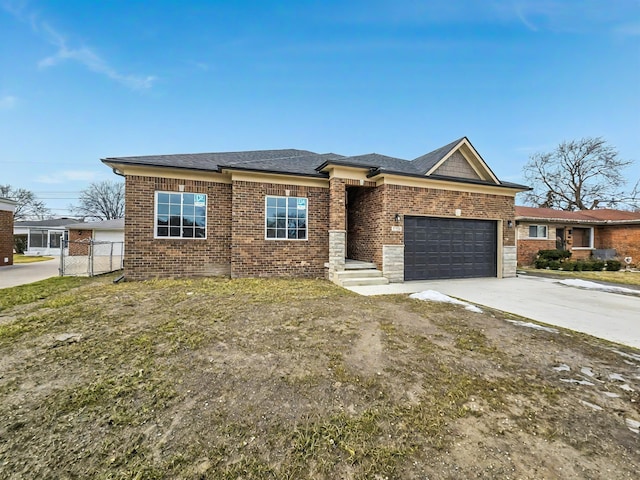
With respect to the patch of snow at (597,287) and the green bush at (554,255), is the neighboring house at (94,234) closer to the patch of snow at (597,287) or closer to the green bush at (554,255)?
the patch of snow at (597,287)

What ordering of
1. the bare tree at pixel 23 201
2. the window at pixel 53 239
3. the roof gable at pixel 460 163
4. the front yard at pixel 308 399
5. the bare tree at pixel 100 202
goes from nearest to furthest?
the front yard at pixel 308 399, the roof gable at pixel 460 163, the window at pixel 53 239, the bare tree at pixel 23 201, the bare tree at pixel 100 202

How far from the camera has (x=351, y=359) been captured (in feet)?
11.4

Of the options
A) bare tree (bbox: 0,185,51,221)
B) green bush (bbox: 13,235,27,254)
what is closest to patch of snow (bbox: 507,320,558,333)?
green bush (bbox: 13,235,27,254)

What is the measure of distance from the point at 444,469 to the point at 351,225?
10.4 meters

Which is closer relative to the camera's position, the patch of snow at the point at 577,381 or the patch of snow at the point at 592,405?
the patch of snow at the point at 592,405

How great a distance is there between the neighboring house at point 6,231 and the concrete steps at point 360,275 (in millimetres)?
17328

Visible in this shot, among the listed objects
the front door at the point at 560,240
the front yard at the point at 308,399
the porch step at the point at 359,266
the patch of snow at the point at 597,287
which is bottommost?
the front yard at the point at 308,399

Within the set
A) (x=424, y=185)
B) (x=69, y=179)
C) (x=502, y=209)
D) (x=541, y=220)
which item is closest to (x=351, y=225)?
(x=424, y=185)

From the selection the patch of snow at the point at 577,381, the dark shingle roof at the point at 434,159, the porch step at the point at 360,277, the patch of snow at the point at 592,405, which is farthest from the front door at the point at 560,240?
the patch of snow at the point at 592,405

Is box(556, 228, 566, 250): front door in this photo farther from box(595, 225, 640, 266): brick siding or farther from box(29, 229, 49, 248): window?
box(29, 229, 49, 248): window

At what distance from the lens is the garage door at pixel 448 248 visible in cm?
Answer: 1015

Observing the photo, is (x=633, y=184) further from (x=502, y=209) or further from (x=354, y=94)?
(x=354, y=94)

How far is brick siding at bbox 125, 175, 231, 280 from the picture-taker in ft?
29.3

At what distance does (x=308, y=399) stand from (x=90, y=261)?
483 inches
